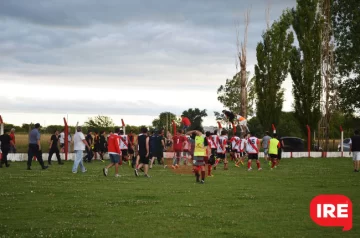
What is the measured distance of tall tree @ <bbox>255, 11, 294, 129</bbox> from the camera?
2539 inches

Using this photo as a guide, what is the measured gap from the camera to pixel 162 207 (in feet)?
52.6

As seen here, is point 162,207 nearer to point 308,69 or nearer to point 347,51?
point 308,69

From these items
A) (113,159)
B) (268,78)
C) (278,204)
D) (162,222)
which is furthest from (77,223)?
(268,78)

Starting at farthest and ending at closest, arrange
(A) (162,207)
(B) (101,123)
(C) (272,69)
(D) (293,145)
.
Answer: (C) (272,69) < (D) (293,145) < (B) (101,123) < (A) (162,207)

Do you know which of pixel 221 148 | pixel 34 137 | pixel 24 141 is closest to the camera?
pixel 34 137

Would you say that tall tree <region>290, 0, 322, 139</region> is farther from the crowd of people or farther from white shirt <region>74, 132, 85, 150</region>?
white shirt <region>74, 132, 85, 150</region>

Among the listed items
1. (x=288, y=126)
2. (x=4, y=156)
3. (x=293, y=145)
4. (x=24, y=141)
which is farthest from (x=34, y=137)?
(x=288, y=126)

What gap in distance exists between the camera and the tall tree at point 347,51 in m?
67.2

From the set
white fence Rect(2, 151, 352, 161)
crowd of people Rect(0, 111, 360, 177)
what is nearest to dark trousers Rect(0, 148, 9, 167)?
crowd of people Rect(0, 111, 360, 177)

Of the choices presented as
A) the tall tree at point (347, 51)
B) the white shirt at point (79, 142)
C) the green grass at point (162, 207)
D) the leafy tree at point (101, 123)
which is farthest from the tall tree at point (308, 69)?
the green grass at point (162, 207)

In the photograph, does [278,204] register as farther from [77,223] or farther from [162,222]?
[77,223]

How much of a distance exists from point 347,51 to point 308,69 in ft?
35.0

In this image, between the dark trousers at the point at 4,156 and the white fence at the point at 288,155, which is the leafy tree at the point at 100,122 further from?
the dark trousers at the point at 4,156

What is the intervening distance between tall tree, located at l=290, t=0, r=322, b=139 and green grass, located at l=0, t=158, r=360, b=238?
35.2 m
